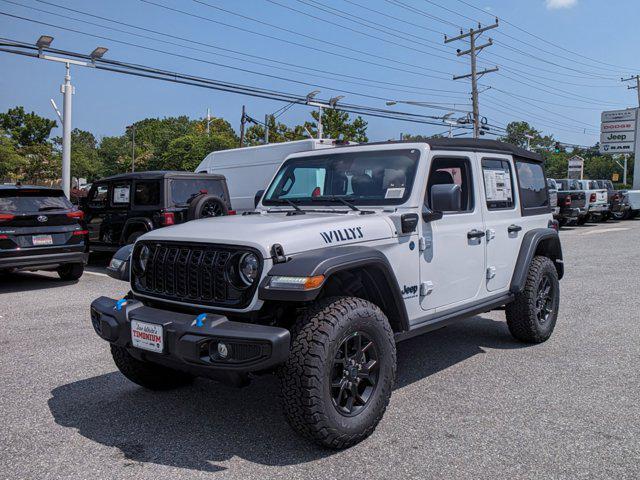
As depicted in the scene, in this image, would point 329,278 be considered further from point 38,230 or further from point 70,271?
point 70,271

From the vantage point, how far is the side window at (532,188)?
5.38 m

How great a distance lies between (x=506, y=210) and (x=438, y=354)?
56.5 inches

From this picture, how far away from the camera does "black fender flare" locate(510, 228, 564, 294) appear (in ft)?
16.4

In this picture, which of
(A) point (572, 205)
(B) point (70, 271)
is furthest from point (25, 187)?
(A) point (572, 205)

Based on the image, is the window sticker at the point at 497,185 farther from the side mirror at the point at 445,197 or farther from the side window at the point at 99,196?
the side window at the point at 99,196

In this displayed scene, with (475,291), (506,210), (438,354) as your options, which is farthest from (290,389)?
(506,210)

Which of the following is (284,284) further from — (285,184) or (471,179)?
(471,179)

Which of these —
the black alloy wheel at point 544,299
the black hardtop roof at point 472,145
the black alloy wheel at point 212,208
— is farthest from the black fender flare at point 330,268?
the black alloy wheel at point 212,208

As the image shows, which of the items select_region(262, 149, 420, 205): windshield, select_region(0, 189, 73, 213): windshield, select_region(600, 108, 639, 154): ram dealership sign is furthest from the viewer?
select_region(600, 108, 639, 154): ram dealership sign

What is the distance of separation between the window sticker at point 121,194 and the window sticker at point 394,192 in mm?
7305

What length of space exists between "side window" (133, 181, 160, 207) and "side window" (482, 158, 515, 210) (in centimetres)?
639

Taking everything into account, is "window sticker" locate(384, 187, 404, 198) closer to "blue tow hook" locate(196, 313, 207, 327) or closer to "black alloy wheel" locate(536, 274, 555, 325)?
"blue tow hook" locate(196, 313, 207, 327)

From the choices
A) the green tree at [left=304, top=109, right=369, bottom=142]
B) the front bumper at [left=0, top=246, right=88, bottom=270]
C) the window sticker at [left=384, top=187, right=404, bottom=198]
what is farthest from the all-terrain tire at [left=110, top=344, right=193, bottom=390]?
the green tree at [left=304, top=109, right=369, bottom=142]

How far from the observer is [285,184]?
4.82 m
